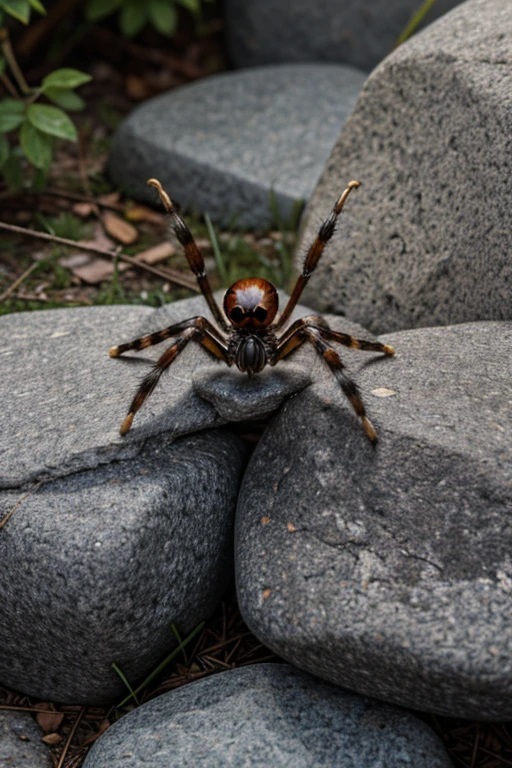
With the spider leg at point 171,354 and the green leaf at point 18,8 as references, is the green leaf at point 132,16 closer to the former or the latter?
the green leaf at point 18,8

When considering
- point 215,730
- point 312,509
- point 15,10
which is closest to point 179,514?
point 312,509

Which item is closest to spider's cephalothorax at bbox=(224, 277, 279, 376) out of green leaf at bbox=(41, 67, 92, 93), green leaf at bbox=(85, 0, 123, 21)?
green leaf at bbox=(41, 67, 92, 93)

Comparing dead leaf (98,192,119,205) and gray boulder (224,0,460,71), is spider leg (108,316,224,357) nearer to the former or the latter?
dead leaf (98,192,119,205)

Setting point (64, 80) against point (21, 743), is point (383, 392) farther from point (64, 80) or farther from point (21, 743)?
point (64, 80)

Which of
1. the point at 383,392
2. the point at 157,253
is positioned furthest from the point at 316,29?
the point at 383,392

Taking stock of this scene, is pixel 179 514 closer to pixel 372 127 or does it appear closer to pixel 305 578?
pixel 305 578

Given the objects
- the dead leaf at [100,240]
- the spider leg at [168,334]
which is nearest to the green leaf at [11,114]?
the dead leaf at [100,240]

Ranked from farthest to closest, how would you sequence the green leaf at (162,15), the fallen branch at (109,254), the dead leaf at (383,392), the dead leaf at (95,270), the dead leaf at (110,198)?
the green leaf at (162,15), the dead leaf at (110,198), the dead leaf at (95,270), the fallen branch at (109,254), the dead leaf at (383,392)
